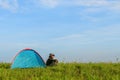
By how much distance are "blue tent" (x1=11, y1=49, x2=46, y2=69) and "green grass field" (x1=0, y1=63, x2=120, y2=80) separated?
1.96ft

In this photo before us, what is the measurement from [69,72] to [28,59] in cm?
389

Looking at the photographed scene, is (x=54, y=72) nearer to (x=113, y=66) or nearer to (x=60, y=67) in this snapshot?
(x=60, y=67)

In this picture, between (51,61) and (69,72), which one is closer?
(69,72)

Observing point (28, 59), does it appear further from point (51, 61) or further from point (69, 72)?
point (69, 72)

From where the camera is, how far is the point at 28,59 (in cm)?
2095

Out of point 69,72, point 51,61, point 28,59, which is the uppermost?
point 28,59

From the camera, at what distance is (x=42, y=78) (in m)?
15.2

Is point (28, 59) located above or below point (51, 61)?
above

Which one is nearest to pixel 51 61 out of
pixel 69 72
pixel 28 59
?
pixel 28 59

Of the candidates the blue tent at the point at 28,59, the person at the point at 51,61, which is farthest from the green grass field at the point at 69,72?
the blue tent at the point at 28,59

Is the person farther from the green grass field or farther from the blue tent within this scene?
the blue tent

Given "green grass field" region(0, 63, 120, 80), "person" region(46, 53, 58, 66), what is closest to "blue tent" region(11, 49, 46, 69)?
"person" region(46, 53, 58, 66)

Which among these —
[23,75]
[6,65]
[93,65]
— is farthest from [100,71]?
[6,65]

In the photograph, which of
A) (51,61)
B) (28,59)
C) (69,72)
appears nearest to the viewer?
(69,72)
